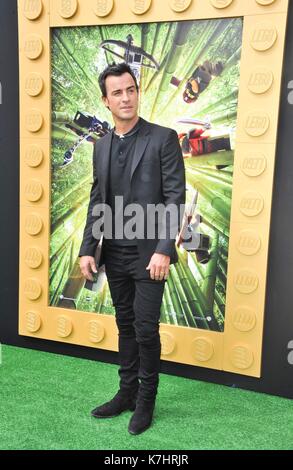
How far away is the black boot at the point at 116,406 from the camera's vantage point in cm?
228

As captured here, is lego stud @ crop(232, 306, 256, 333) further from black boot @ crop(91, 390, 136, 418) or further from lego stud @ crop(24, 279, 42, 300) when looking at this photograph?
lego stud @ crop(24, 279, 42, 300)

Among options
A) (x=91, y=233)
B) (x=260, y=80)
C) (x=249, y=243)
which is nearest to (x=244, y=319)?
(x=249, y=243)

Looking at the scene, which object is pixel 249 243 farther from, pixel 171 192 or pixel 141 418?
pixel 141 418

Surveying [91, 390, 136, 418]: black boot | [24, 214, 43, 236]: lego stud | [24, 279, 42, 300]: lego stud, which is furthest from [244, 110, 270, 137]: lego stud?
[24, 279, 42, 300]: lego stud

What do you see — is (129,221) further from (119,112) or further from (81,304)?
(81,304)

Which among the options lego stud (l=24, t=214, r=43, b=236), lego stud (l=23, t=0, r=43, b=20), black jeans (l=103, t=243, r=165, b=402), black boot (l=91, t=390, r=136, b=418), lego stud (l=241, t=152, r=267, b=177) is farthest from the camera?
lego stud (l=24, t=214, r=43, b=236)

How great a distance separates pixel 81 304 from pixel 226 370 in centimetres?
99

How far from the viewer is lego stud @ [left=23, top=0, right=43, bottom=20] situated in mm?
2732

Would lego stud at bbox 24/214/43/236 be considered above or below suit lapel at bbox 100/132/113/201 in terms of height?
below

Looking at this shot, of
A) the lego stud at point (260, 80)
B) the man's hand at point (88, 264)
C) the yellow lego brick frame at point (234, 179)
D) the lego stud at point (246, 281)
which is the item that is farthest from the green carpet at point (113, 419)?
the lego stud at point (260, 80)

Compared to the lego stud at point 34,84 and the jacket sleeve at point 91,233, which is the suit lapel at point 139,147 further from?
the lego stud at point 34,84

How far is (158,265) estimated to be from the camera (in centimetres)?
201

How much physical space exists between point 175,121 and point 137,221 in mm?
799

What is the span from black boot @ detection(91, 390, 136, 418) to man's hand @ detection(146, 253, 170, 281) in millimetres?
727
